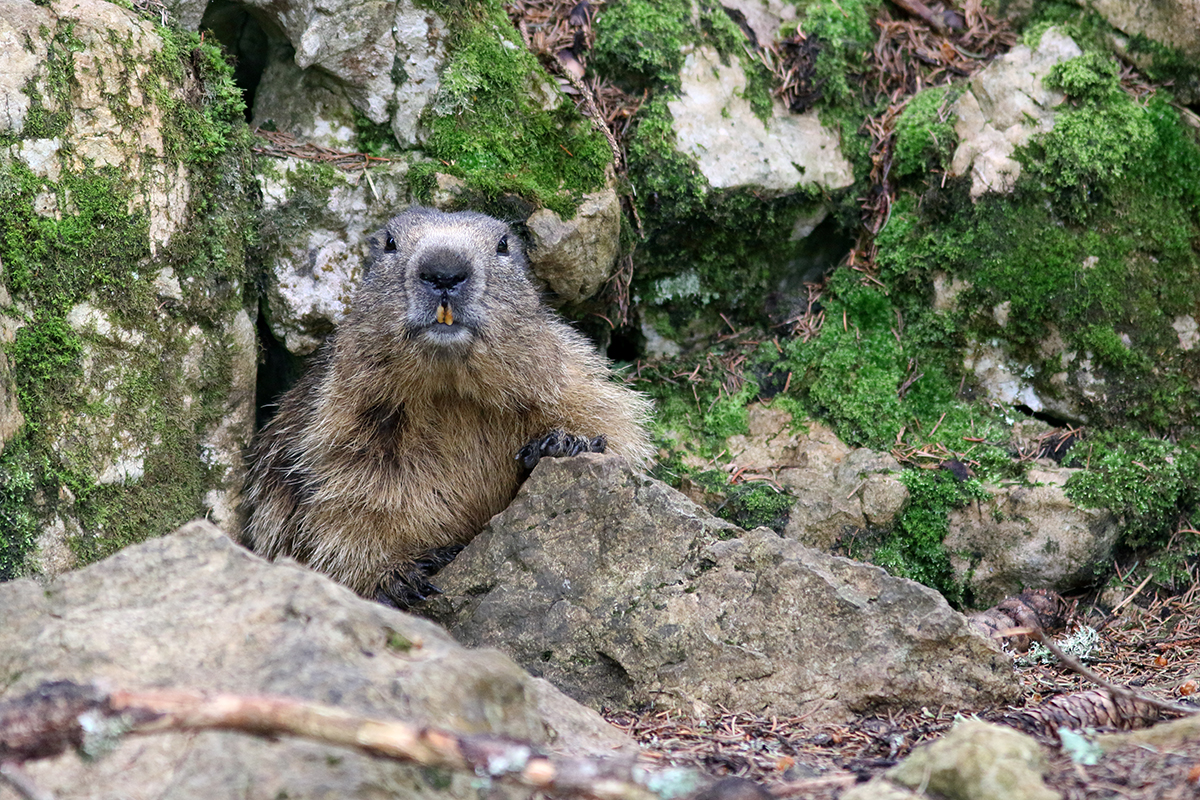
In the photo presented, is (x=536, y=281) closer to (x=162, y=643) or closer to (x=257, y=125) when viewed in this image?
(x=257, y=125)

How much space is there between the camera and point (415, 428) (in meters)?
6.40

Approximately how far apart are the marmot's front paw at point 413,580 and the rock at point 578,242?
6.87ft

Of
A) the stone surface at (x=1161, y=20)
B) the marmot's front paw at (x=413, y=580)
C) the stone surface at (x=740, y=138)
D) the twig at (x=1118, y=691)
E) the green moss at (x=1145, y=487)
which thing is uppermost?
the stone surface at (x=1161, y=20)

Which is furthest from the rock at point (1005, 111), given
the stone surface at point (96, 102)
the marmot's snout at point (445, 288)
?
the stone surface at point (96, 102)

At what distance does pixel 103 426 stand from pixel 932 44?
6750mm

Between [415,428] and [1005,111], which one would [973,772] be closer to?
[415,428]

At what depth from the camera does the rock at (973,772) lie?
3.14 m

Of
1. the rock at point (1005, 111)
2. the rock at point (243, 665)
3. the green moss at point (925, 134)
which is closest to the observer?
the rock at point (243, 665)

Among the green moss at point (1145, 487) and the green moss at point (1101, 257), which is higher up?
the green moss at point (1101, 257)

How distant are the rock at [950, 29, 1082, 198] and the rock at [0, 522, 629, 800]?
199 inches

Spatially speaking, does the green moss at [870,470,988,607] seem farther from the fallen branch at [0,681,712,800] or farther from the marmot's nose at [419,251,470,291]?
the fallen branch at [0,681,712,800]

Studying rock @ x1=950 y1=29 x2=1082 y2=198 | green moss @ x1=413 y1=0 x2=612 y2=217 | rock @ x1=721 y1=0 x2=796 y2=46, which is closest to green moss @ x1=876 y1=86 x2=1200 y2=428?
rock @ x1=950 y1=29 x2=1082 y2=198

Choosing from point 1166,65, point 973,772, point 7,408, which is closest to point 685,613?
point 973,772

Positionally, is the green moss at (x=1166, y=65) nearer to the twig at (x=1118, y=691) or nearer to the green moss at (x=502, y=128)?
the green moss at (x=502, y=128)
